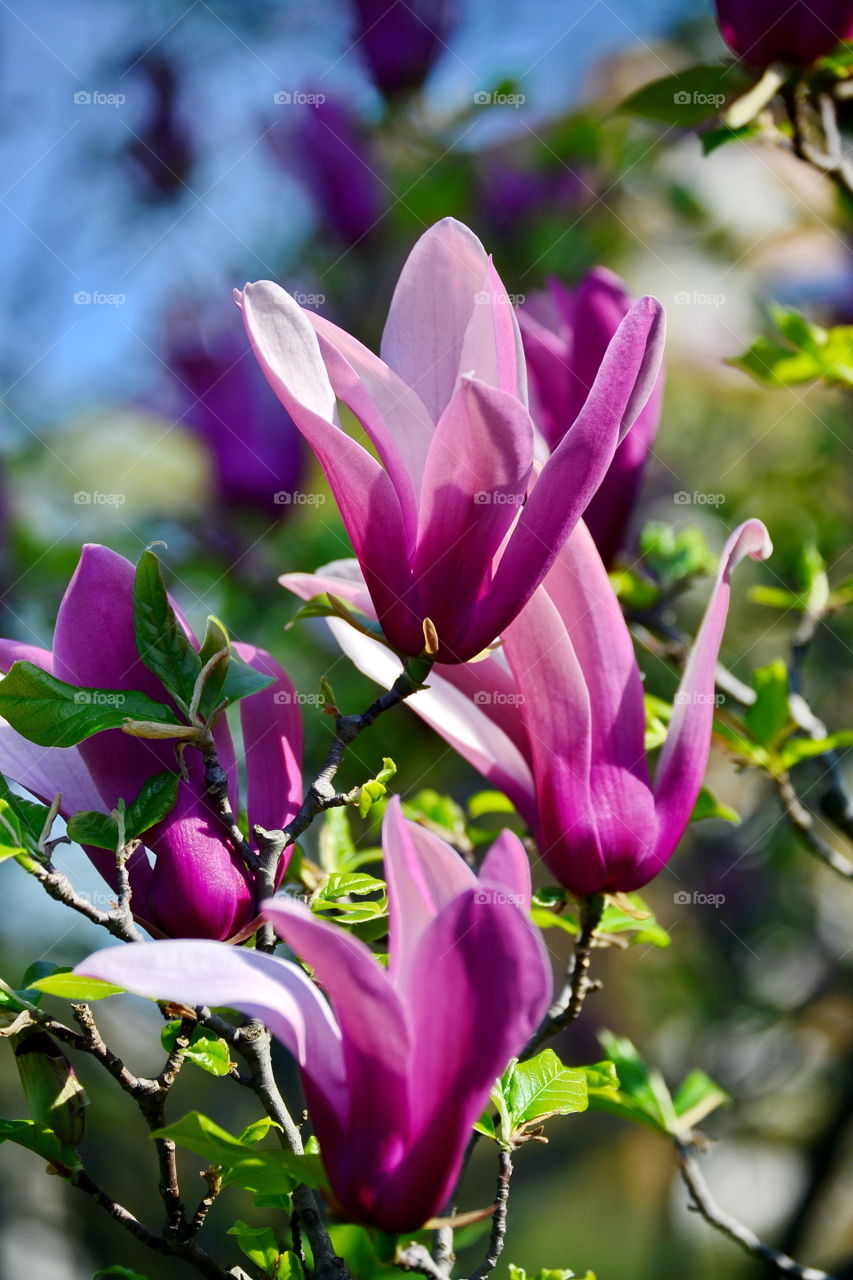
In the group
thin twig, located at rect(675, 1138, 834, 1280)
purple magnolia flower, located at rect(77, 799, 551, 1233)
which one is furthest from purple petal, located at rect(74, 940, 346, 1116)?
thin twig, located at rect(675, 1138, 834, 1280)

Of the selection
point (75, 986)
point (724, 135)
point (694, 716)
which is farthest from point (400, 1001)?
point (724, 135)

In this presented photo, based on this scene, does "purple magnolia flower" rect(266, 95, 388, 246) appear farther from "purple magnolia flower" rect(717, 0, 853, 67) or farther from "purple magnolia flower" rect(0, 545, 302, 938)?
"purple magnolia flower" rect(0, 545, 302, 938)

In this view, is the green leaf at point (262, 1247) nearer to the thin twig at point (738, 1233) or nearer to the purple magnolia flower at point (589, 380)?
the thin twig at point (738, 1233)

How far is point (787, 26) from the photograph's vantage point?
102cm

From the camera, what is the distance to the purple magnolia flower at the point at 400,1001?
0.45 m

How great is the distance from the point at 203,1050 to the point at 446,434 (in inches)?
13.5

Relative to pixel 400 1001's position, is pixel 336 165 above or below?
below

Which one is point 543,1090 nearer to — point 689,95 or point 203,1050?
point 203,1050

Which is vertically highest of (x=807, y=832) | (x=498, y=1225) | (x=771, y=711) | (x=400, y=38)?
(x=400, y=38)

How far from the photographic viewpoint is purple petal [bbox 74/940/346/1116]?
43 cm

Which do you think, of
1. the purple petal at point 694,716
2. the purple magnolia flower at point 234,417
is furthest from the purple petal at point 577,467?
the purple magnolia flower at point 234,417

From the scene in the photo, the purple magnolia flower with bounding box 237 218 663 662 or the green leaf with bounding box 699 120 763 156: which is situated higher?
the purple magnolia flower with bounding box 237 218 663 662

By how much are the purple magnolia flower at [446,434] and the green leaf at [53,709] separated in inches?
5.4

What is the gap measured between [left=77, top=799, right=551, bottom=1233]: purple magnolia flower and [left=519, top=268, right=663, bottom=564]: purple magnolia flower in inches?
22.8
